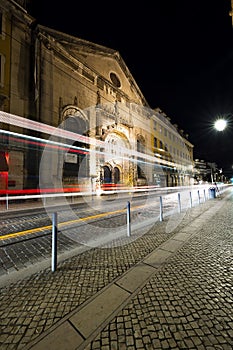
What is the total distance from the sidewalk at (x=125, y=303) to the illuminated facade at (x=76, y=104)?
11.6 m

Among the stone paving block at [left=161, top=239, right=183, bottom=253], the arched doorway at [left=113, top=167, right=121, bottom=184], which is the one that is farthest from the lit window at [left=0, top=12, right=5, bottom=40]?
the stone paving block at [left=161, top=239, right=183, bottom=253]

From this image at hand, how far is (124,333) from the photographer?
5.86 feet

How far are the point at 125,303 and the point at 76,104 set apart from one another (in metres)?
18.1

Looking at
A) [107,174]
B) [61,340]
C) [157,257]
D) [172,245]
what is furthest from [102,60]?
[61,340]

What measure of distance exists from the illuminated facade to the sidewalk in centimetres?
1164

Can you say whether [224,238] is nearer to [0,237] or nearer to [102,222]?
[102,222]

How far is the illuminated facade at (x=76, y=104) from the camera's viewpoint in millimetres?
13133

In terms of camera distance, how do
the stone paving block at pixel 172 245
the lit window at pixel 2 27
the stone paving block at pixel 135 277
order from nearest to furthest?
1. the stone paving block at pixel 135 277
2. the stone paving block at pixel 172 245
3. the lit window at pixel 2 27

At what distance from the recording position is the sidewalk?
1717 millimetres

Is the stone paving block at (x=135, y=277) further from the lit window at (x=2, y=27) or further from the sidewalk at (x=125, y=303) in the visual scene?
the lit window at (x=2, y=27)

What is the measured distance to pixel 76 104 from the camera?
56.3 feet

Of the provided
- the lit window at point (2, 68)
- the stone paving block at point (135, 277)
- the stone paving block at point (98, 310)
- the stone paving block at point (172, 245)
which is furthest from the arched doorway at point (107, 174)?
the stone paving block at point (98, 310)

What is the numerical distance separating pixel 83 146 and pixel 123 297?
646 inches

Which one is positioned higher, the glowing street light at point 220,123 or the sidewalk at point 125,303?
the glowing street light at point 220,123
